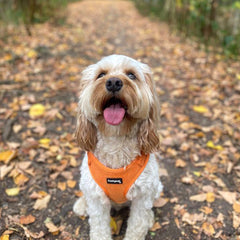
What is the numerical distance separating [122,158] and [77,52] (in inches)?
224

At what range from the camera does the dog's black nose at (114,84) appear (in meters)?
2.16

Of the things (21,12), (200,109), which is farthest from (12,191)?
(21,12)

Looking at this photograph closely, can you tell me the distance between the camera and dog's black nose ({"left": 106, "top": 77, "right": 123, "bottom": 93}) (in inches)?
85.0

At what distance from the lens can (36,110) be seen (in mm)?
4945

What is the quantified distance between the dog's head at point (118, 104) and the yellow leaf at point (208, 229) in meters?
1.34

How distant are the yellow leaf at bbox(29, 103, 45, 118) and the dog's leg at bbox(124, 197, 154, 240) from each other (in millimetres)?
2853

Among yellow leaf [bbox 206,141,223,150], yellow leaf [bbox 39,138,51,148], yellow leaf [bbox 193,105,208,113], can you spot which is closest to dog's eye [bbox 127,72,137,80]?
yellow leaf [bbox 39,138,51,148]

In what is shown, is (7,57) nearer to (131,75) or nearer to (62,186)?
(62,186)

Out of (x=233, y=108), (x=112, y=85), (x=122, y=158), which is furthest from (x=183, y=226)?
(x=233, y=108)

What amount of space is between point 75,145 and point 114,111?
227 centimetres

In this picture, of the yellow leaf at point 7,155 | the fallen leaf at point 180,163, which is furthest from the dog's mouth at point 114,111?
the yellow leaf at point 7,155

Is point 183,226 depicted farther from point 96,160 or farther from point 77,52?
point 77,52

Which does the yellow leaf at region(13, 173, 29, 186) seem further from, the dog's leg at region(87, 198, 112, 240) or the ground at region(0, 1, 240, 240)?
the dog's leg at region(87, 198, 112, 240)

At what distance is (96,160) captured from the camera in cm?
256
